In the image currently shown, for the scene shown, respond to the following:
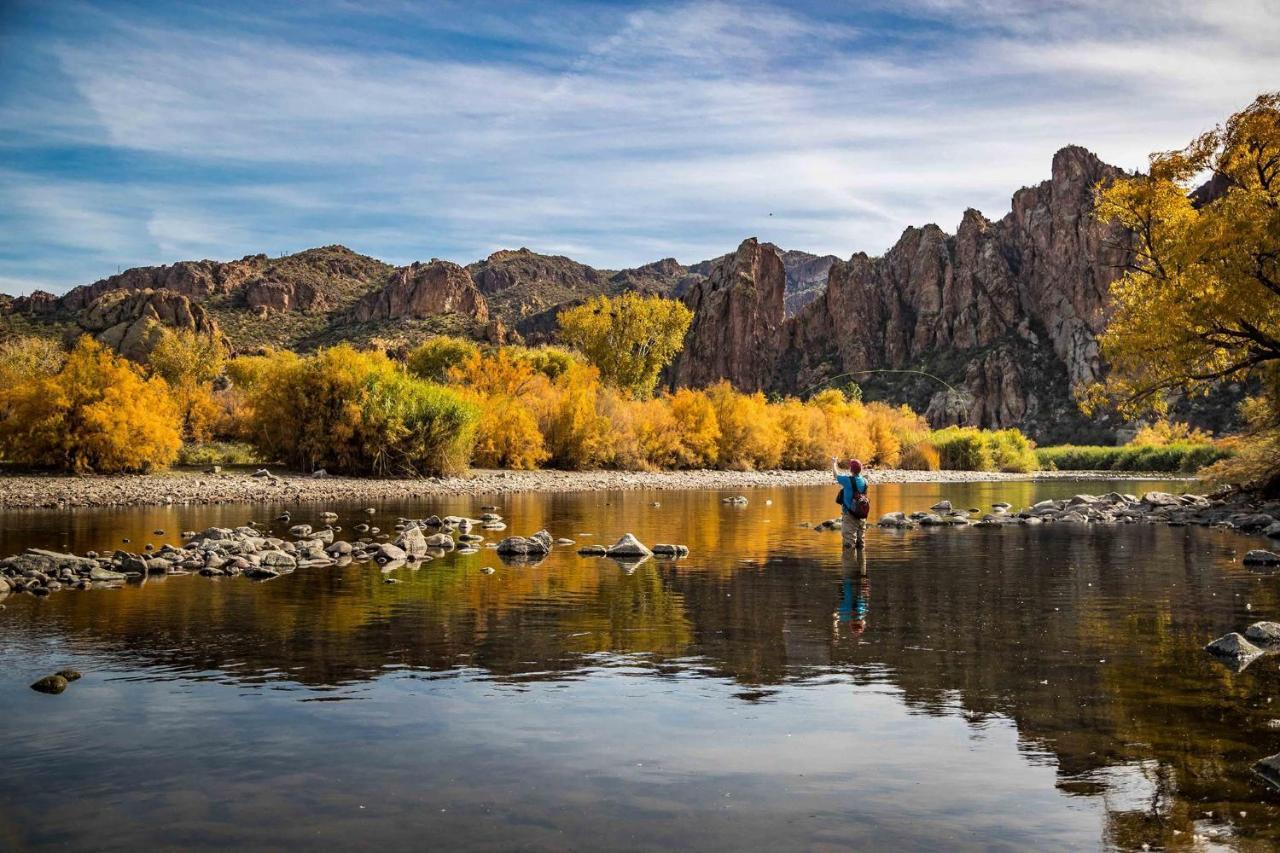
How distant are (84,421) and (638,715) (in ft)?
108

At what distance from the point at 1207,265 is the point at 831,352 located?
14959 centimetres

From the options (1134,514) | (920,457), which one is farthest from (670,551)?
(920,457)

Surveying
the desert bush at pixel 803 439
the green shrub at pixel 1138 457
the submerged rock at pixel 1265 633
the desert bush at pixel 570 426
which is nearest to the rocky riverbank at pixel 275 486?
the desert bush at pixel 570 426

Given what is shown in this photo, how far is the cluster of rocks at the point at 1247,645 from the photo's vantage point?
33.7 ft

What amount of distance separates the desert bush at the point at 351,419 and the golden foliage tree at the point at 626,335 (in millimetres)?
35360

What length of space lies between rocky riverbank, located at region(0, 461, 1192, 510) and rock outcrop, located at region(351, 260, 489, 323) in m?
72.1

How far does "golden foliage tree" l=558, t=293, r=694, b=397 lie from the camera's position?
79.6m

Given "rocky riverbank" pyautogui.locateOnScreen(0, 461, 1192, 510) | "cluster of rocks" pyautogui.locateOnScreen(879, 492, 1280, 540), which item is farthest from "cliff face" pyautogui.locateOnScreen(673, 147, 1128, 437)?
"cluster of rocks" pyautogui.locateOnScreen(879, 492, 1280, 540)

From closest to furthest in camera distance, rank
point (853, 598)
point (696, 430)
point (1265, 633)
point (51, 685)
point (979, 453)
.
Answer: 1. point (51, 685)
2. point (1265, 633)
3. point (853, 598)
4. point (696, 430)
5. point (979, 453)

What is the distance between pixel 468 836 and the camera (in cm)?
587

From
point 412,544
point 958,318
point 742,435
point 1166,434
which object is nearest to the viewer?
point 412,544

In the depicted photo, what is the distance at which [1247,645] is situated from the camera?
10555 mm

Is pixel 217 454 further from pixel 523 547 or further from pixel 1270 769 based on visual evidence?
pixel 1270 769

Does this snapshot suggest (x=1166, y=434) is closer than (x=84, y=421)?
No
